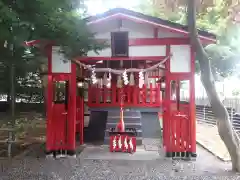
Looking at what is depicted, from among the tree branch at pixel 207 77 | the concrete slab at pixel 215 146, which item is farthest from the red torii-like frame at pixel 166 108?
the tree branch at pixel 207 77

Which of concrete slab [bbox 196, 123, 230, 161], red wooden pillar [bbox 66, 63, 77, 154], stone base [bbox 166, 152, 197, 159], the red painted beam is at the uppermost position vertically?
the red painted beam

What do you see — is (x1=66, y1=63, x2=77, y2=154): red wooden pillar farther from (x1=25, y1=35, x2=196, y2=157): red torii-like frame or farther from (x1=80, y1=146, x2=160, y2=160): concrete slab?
(x1=80, y1=146, x2=160, y2=160): concrete slab

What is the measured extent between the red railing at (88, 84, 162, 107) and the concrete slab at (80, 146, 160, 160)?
9.77 feet

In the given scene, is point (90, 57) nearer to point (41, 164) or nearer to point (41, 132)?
point (41, 164)

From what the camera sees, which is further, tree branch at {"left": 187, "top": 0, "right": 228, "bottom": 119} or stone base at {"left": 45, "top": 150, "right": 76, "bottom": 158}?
stone base at {"left": 45, "top": 150, "right": 76, "bottom": 158}

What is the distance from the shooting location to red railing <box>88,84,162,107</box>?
14.2m

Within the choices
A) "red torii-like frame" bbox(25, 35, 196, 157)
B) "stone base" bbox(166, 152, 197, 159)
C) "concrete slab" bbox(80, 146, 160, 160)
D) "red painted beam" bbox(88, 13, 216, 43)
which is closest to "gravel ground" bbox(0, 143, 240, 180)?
"stone base" bbox(166, 152, 197, 159)

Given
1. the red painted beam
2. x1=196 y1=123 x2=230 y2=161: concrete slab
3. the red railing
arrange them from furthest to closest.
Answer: the red railing, x1=196 y1=123 x2=230 y2=161: concrete slab, the red painted beam

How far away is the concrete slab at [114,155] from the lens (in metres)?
10.0

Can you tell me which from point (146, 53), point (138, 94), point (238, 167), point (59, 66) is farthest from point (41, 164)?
point (138, 94)

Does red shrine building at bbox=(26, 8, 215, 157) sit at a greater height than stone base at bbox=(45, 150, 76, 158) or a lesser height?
greater

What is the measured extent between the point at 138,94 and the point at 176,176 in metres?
6.95

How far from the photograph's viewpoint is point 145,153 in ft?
35.7

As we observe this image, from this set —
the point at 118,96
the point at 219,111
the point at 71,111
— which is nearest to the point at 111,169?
the point at 71,111
